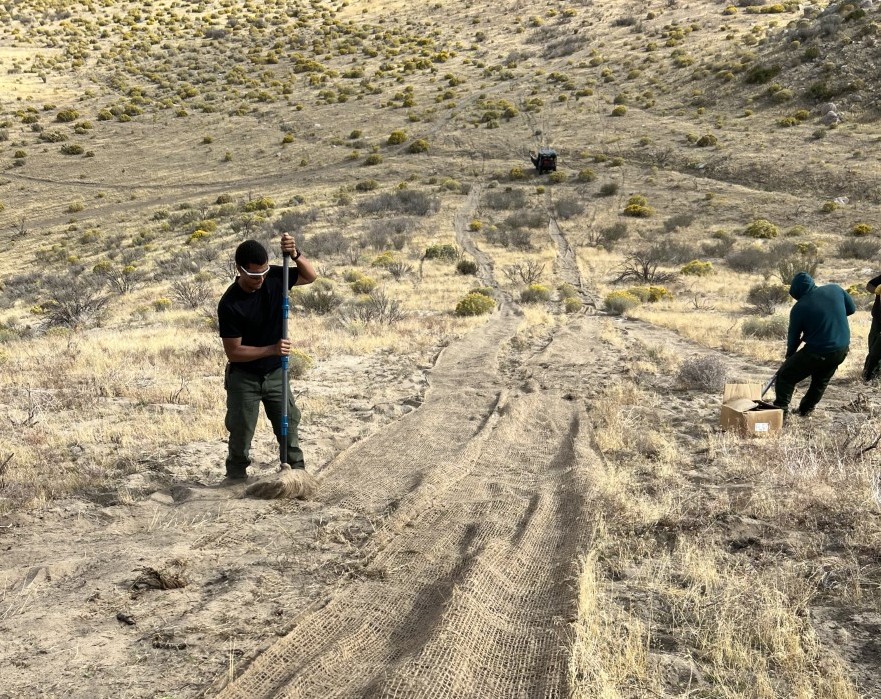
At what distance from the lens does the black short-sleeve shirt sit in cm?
524

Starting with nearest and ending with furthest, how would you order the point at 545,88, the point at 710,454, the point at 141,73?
the point at 710,454, the point at 545,88, the point at 141,73

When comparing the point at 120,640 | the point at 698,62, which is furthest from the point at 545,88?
the point at 120,640

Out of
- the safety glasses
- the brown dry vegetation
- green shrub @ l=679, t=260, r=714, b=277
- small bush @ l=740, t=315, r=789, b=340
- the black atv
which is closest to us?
the brown dry vegetation

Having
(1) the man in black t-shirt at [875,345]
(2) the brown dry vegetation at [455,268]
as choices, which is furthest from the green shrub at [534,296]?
(1) the man in black t-shirt at [875,345]

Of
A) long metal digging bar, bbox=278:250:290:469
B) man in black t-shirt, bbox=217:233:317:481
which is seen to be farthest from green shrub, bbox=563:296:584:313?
long metal digging bar, bbox=278:250:290:469

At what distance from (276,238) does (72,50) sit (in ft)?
171

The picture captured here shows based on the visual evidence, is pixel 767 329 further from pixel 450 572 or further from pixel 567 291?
pixel 450 572

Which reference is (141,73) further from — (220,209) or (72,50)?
(220,209)

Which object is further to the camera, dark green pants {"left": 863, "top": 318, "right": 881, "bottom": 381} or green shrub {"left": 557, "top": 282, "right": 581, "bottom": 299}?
green shrub {"left": 557, "top": 282, "right": 581, "bottom": 299}

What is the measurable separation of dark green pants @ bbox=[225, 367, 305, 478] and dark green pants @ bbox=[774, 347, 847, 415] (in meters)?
5.56

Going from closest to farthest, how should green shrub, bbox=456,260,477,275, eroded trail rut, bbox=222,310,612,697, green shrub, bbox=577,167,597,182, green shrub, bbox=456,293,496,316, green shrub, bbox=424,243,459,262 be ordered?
eroded trail rut, bbox=222,310,612,697
green shrub, bbox=456,293,496,316
green shrub, bbox=456,260,477,275
green shrub, bbox=424,243,459,262
green shrub, bbox=577,167,597,182

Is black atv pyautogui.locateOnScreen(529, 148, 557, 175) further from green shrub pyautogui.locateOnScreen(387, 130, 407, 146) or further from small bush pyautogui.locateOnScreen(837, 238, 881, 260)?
small bush pyautogui.locateOnScreen(837, 238, 881, 260)

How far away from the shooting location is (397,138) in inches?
1809

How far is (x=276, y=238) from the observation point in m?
29.2
